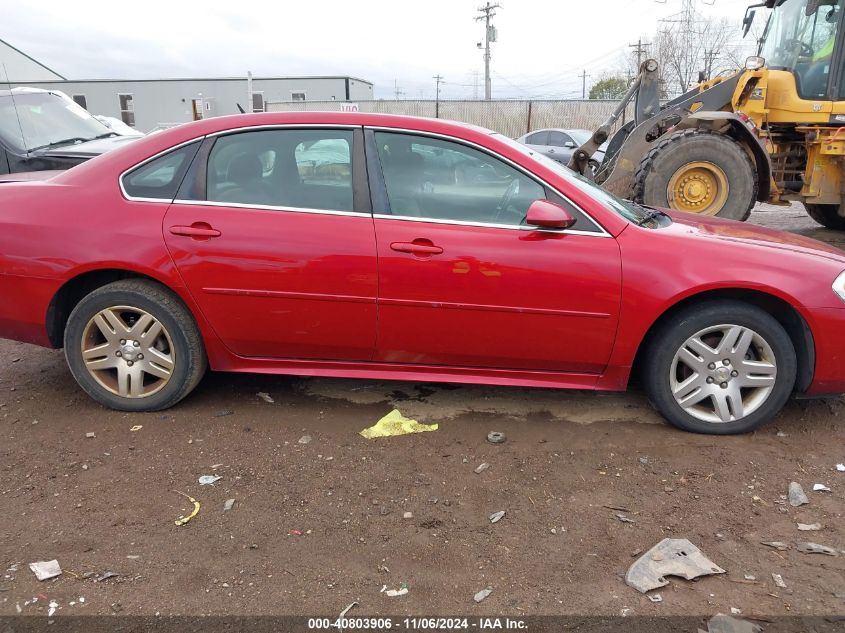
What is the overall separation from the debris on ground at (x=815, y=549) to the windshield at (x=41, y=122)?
773 cm

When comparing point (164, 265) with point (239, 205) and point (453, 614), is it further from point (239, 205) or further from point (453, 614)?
point (453, 614)

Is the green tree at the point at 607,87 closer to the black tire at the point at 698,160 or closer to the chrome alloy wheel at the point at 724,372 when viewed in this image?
the black tire at the point at 698,160

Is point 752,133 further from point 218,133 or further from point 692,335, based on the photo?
point 218,133

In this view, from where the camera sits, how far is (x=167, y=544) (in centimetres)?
257

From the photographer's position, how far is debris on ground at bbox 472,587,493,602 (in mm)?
2281

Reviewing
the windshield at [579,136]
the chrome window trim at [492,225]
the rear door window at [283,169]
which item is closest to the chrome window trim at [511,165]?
the chrome window trim at [492,225]

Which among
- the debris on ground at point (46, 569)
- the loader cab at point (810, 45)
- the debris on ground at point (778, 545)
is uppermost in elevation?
the loader cab at point (810, 45)

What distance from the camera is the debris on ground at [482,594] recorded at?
7.48 feet

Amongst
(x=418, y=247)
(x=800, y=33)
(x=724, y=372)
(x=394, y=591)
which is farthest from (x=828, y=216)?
(x=394, y=591)

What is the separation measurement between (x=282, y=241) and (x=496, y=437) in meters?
1.53

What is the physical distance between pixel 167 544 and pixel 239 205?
1.73m

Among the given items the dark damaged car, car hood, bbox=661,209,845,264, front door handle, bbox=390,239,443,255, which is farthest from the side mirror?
the dark damaged car

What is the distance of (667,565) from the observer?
2.44 m

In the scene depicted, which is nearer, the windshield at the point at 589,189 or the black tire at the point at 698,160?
the windshield at the point at 589,189
